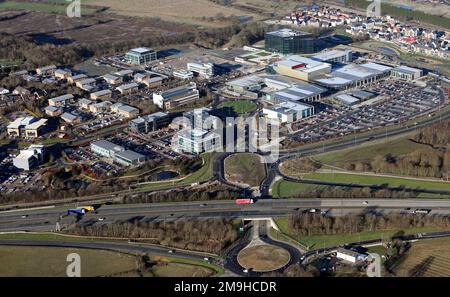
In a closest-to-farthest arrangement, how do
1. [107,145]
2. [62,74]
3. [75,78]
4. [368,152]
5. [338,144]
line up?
[368,152]
[107,145]
[338,144]
[75,78]
[62,74]

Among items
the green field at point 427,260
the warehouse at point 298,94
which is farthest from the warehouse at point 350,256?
the warehouse at point 298,94

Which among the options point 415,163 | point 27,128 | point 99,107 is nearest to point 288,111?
point 415,163

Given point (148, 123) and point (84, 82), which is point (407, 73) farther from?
point (84, 82)

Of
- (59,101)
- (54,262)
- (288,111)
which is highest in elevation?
(288,111)

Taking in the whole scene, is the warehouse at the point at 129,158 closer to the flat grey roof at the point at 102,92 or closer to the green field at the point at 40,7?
the flat grey roof at the point at 102,92

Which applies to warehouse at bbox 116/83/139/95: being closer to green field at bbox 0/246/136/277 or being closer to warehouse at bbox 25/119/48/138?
warehouse at bbox 25/119/48/138

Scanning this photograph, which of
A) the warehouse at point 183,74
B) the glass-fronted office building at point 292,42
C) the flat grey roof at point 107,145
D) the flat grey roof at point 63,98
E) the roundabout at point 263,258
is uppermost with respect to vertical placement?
the glass-fronted office building at point 292,42
